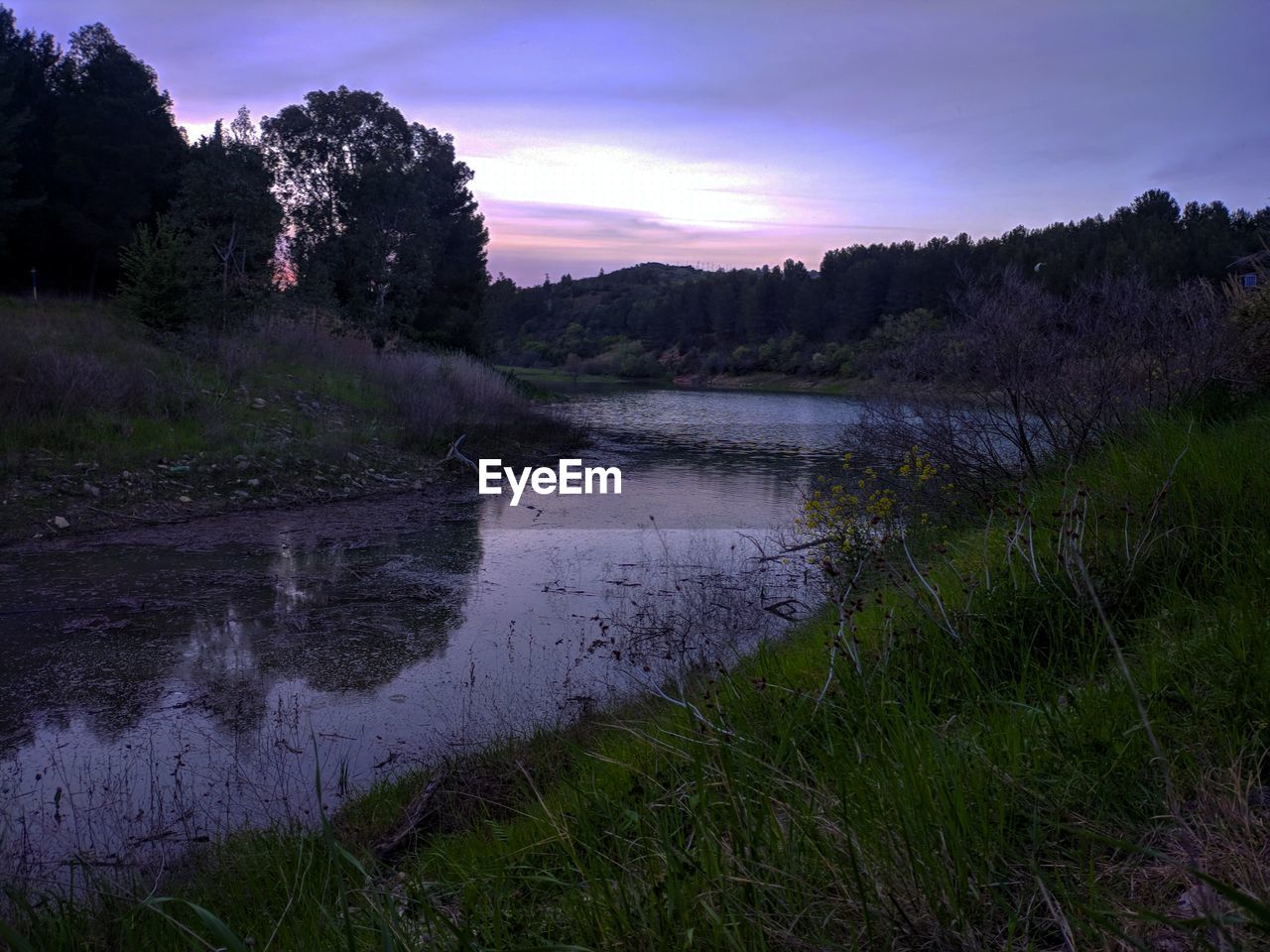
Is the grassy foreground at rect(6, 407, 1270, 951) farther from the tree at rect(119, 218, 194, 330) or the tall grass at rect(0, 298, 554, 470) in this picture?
the tree at rect(119, 218, 194, 330)

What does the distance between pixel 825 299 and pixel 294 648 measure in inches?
→ 2980

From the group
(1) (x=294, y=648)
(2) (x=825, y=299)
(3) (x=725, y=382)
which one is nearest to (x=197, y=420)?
(1) (x=294, y=648)

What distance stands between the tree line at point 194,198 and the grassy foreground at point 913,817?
19505mm

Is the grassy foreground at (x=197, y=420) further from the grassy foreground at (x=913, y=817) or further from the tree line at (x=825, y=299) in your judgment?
the tree line at (x=825, y=299)

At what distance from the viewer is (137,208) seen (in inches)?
1118

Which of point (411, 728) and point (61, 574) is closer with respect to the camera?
point (411, 728)

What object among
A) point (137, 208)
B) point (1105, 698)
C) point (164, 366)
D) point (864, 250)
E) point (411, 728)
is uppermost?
point (864, 250)

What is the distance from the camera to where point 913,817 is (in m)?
2.09

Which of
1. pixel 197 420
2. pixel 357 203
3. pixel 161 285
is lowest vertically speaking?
pixel 197 420

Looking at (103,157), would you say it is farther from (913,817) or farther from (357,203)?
(913,817)

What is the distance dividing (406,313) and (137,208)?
9251 mm

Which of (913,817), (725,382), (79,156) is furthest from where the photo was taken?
(725,382)

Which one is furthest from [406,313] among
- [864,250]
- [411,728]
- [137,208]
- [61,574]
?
[864,250]

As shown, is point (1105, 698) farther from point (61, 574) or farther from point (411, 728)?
point (61, 574)
